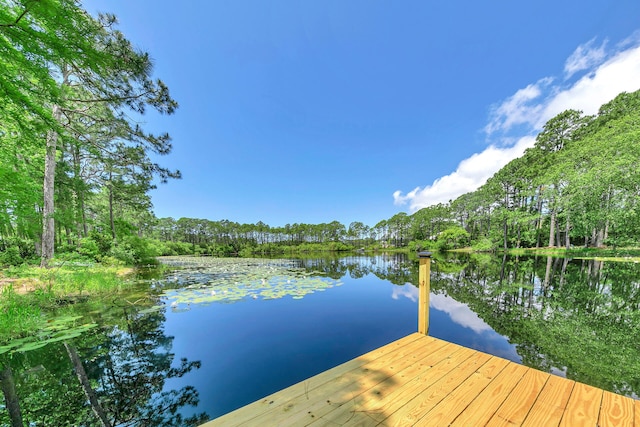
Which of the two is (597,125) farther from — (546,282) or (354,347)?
(354,347)

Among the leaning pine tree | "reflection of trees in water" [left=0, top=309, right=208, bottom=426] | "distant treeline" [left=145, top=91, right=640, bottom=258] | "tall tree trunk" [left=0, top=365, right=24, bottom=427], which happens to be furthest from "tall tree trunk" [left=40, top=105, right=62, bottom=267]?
"distant treeline" [left=145, top=91, right=640, bottom=258]

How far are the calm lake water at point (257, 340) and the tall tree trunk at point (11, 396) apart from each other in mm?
43

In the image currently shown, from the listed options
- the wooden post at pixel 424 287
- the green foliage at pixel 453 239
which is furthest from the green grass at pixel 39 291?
the green foliage at pixel 453 239

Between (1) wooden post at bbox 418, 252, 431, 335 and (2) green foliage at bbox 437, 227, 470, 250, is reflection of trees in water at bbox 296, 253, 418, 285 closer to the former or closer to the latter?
(1) wooden post at bbox 418, 252, 431, 335

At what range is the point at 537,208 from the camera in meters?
23.5

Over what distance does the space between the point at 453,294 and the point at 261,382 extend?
6468mm

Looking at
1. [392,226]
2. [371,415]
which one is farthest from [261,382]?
[392,226]

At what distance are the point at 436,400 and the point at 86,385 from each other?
12.4ft

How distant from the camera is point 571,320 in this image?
449 cm

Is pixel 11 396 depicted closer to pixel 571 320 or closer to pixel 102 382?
pixel 102 382

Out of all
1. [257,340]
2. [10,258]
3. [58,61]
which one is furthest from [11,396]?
[10,258]

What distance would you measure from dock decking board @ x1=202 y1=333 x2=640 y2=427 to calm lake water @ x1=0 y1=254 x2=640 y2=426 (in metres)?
1.15

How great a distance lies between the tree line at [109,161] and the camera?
3438mm

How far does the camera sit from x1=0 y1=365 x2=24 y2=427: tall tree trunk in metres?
1.99
